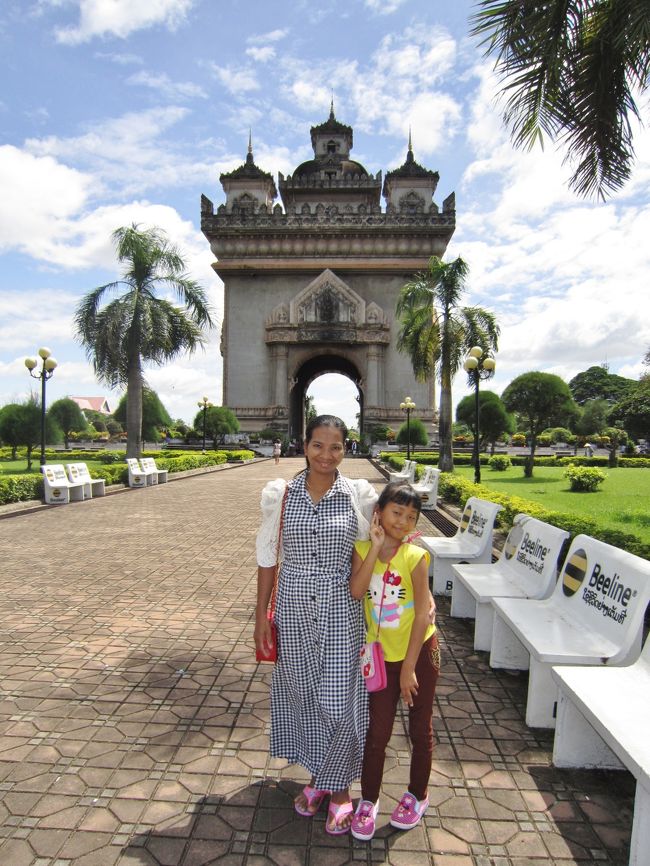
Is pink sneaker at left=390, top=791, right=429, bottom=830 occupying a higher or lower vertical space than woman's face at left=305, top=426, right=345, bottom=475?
lower

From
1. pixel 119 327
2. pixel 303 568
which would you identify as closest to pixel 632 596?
pixel 303 568

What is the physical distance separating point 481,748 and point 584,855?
82cm

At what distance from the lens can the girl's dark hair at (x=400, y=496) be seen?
2453 mm

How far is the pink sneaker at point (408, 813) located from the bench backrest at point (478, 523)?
315 centimetres

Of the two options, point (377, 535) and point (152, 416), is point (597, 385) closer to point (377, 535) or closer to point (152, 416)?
point (152, 416)

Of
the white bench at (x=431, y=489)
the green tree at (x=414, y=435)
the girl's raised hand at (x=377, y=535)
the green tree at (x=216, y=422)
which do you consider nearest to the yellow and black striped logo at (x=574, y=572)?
the girl's raised hand at (x=377, y=535)

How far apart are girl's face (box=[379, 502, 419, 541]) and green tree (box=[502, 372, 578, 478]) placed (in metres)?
19.5

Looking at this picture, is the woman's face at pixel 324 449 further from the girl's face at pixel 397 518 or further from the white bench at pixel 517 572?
the white bench at pixel 517 572

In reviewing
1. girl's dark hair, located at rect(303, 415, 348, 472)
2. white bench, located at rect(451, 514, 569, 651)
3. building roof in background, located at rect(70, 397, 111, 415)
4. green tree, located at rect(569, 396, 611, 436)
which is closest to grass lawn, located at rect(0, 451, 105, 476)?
white bench, located at rect(451, 514, 569, 651)

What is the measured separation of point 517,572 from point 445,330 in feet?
53.3

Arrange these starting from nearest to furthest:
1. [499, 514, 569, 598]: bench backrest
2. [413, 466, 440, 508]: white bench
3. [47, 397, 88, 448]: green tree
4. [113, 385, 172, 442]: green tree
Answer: [499, 514, 569, 598]: bench backrest → [413, 466, 440, 508]: white bench → [113, 385, 172, 442]: green tree → [47, 397, 88, 448]: green tree

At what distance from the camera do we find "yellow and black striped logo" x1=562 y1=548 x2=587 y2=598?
12.4 feet

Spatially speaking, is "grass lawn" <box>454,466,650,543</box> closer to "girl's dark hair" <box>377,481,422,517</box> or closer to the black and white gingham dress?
"girl's dark hair" <box>377,481,422,517</box>

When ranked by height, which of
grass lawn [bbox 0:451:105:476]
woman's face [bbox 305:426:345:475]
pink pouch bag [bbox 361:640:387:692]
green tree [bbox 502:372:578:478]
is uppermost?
green tree [bbox 502:372:578:478]
